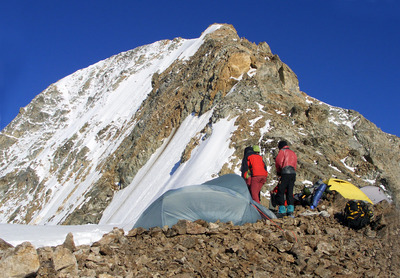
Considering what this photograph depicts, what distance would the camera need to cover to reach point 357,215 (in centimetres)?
734

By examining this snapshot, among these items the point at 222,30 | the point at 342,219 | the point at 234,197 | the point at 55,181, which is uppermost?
the point at 222,30

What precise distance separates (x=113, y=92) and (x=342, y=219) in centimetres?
5162

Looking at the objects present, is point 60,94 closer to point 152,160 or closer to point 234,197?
point 152,160

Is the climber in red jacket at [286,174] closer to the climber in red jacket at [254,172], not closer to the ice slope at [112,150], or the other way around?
the climber in red jacket at [254,172]

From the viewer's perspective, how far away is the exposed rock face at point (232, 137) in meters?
15.8

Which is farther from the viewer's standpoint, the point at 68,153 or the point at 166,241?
the point at 68,153

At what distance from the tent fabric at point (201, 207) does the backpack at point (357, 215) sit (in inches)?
72.9

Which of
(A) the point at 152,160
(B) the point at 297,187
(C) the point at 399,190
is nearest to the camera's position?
(B) the point at 297,187

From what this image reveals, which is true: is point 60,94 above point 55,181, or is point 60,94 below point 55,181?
above

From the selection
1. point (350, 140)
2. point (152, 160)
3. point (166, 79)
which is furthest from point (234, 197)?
point (166, 79)

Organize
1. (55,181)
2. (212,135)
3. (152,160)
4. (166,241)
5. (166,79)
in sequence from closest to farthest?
1. (166,241)
2. (212,135)
3. (152,160)
4. (166,79)
5. (55,181)

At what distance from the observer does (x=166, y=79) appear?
38.4m

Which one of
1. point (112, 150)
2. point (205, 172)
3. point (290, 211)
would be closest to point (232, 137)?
point (205, 172)

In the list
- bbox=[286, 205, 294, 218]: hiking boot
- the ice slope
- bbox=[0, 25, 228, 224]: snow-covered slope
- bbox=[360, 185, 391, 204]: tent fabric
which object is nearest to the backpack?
bbox=[286, 205, 294, 218]: hiking boot
